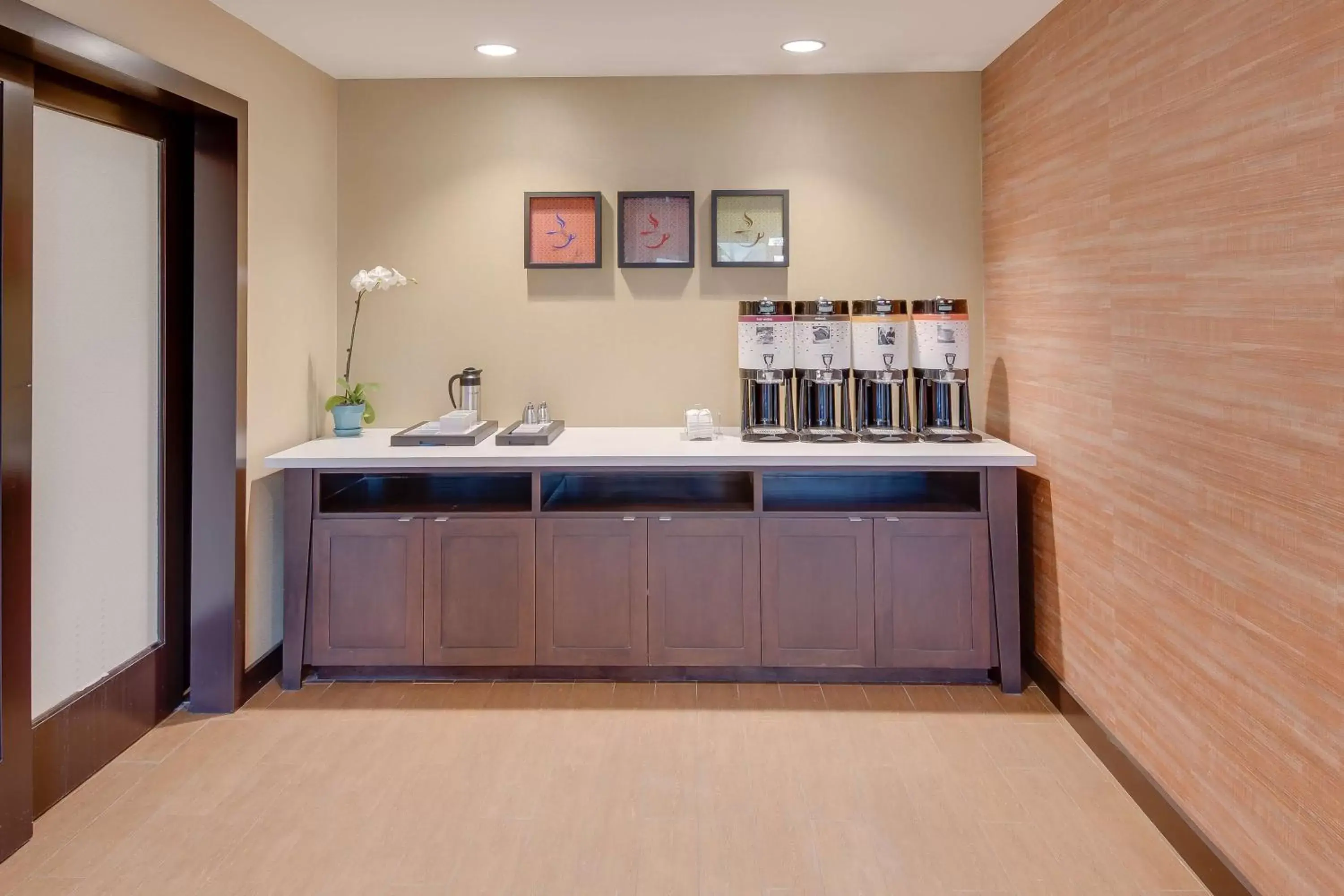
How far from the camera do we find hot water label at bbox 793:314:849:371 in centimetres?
321

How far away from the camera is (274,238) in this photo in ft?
10.0

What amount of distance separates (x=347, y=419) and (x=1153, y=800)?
2.87 meters

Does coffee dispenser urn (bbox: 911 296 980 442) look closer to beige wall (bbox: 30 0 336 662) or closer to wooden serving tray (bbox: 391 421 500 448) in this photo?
wooden serving tray (bbox: 391 421 500 448)

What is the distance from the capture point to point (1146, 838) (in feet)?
6.97

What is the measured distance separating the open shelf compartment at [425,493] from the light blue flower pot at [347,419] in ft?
0.57

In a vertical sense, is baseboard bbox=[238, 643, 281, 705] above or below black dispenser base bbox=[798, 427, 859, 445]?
below

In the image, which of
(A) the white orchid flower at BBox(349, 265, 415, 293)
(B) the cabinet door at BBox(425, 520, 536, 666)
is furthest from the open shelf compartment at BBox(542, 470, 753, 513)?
(A) the white orchid flower at BBox(349, 265, 415, 293)

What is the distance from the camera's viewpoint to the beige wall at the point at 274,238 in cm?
273

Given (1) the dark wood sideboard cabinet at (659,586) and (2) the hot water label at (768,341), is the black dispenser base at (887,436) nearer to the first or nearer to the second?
(1) the dark wood sideboard cabinet at (659,586)

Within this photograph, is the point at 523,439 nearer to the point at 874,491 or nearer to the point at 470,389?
the point at 470,389

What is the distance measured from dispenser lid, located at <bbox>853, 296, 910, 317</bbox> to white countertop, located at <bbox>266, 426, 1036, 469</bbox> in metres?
0.50

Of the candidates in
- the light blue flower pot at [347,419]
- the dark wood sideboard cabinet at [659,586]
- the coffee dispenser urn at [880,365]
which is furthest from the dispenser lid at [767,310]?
the light blue flower pot at [347,419]

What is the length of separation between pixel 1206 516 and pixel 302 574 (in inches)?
105

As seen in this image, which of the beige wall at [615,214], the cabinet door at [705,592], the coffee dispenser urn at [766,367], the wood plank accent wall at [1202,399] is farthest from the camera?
the beige wall at [615,214]
